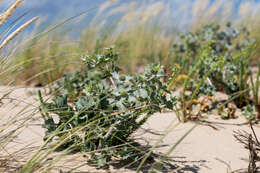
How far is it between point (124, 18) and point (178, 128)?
3857 mm

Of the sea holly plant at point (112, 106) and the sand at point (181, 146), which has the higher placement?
the sea holly plant at point (112, 106)

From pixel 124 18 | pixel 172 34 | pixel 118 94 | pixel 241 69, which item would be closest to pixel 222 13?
pixel 172 34

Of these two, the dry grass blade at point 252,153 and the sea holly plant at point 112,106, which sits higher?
the sea holly plant at point 112,106

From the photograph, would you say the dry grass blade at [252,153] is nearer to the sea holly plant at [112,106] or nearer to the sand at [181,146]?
the sand at [181,146]

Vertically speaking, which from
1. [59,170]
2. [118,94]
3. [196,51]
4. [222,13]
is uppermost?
[222,13]

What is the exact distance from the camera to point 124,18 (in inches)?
207

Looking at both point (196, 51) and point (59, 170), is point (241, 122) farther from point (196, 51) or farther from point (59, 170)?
point (196, 51)

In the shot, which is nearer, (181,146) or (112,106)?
(112,106)

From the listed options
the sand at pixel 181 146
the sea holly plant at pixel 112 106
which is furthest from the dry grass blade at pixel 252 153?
the sea holly plant at pixel 112 106

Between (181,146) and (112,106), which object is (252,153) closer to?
(181,146)

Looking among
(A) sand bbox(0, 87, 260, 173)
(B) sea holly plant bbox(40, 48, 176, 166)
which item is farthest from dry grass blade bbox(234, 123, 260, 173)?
(B) sea holly plant bbox(40, 48, 176, 166)

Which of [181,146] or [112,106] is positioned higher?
[112,106]

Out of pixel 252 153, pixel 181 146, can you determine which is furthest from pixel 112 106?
pixel 252 153

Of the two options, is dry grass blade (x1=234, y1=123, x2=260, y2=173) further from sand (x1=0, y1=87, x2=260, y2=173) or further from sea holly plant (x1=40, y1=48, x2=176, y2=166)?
sea holly plant (x1=40, y1=48, x2=176, y2=166)
